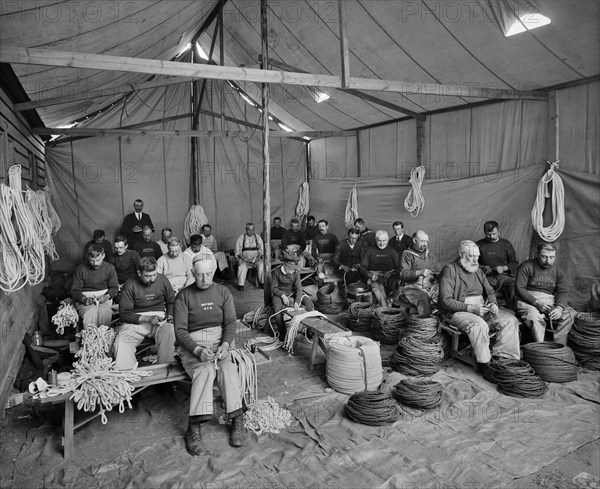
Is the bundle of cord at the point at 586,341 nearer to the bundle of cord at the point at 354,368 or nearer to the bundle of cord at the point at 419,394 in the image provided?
the bundle of cord at the point at 419,394

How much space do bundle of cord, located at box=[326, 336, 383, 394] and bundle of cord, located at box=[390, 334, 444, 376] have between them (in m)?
0.52

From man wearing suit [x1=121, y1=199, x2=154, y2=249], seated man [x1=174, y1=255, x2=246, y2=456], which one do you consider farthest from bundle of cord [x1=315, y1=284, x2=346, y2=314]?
man wearing suit [x1=121, y1=199, x2=154, y2=249]

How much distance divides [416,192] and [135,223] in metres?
6.08

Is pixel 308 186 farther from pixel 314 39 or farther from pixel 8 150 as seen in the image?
pixel 8 150

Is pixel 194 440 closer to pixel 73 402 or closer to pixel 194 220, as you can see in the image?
pixel 73 402

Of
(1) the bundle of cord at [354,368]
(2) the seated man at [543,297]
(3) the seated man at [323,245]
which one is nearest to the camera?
(1) the bundle of cord at [354,368]

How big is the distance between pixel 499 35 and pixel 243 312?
17.6ft

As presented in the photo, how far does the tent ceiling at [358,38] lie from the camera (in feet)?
16.1

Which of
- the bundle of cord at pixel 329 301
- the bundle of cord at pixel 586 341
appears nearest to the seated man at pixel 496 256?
the bundle of cord at pixel 586 341

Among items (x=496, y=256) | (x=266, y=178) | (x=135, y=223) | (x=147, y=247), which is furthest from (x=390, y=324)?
(x=135, y=223)

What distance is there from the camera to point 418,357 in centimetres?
498

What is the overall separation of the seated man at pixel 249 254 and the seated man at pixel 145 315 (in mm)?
4292

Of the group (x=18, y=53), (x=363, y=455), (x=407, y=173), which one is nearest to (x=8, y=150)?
(x=18, y=53)

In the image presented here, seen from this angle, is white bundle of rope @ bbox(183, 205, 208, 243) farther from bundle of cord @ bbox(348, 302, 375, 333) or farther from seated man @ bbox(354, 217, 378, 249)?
bundle of cord @ bbox(348, 302, 375, 333)
